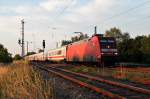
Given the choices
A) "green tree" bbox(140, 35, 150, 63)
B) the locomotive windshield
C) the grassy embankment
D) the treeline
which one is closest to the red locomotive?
the locomotive windshield

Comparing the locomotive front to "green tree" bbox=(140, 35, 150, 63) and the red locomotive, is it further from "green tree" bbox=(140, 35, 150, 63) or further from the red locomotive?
"green tree" bbox=(140, 35, 150, 63)

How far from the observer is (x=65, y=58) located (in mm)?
59188

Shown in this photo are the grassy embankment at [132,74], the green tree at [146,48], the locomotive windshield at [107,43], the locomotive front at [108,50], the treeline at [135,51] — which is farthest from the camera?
the treeline at [135,51]

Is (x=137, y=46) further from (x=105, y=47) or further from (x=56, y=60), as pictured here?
(x=105, y=47)

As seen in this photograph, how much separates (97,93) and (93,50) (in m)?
24.3

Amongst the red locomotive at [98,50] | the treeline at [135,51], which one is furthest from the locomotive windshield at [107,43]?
the treeline at [135,51]

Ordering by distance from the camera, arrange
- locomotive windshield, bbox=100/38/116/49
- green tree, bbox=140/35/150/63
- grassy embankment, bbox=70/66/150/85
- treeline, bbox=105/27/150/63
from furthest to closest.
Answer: treeline, bbox=105/27/150/63 → green tree, bbox=140/35/150/63 → locomotive windshield, bbox=100/38/116/49 → grassy embankment, bbox=70/66/150/85

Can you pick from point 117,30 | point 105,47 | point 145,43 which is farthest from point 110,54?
point 117,30

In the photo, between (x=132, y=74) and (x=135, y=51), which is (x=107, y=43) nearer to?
(x=132, y=74)

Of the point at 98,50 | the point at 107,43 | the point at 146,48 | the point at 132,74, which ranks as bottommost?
the point at 132,74

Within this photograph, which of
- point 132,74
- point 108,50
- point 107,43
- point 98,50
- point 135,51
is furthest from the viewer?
point 135,51

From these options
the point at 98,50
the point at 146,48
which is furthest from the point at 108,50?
the point at 146,48

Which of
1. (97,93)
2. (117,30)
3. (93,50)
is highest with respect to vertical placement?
(117,30)

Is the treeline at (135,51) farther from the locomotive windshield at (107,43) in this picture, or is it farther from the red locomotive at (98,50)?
the locomotive windshield at (107,43)
